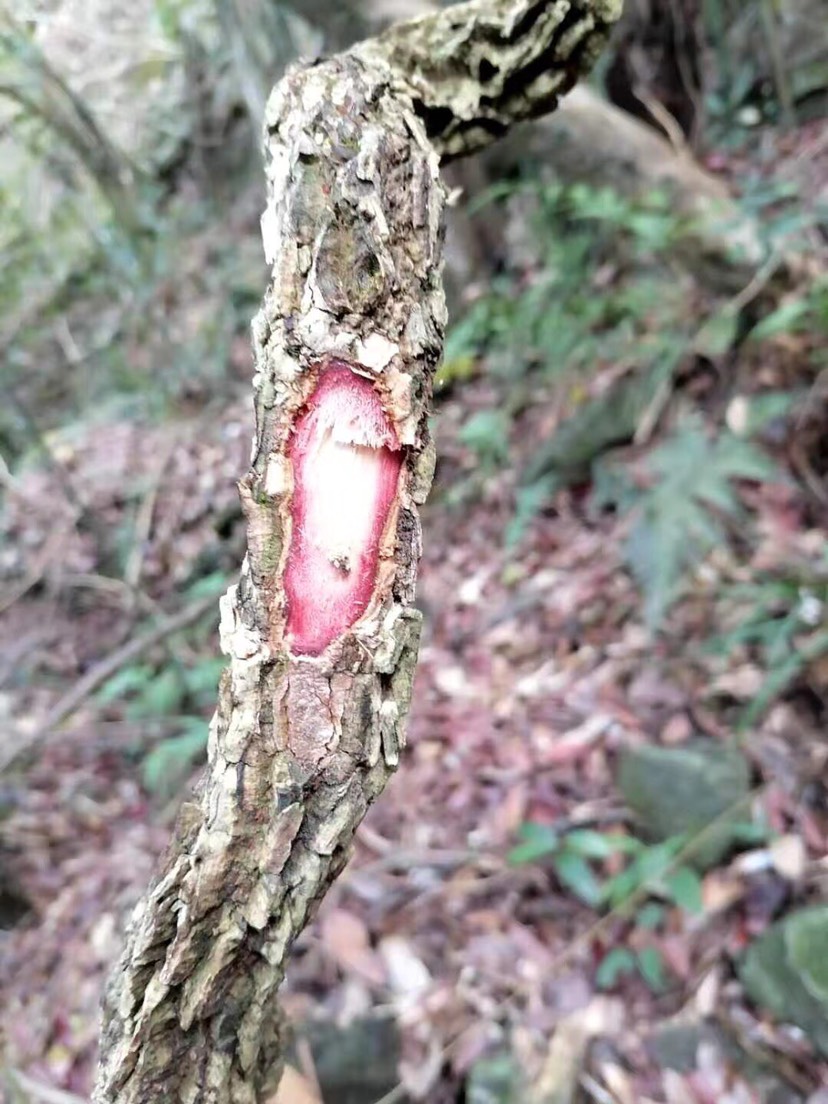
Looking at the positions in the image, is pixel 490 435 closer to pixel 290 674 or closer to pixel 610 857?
pixel 610 857

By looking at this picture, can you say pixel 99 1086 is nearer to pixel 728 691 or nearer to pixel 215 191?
pixel 728 691

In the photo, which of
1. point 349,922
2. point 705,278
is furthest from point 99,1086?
point 705,278

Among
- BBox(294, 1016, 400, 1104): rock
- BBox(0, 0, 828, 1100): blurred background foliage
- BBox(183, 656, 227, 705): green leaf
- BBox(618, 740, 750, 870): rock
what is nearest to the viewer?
BBox(294, 1016, 400, 1104): rock

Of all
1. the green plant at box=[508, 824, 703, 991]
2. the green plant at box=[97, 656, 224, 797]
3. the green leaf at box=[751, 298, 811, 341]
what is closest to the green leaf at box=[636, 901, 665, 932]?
the green plant at box=[508, 824, 703, 991]

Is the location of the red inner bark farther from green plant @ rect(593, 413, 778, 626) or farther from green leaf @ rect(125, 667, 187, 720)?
green leaf @ rect(125, 667, 187, 720)

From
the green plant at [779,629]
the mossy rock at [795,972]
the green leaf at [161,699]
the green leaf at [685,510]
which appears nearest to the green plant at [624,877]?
the mossy rock at [795,972]

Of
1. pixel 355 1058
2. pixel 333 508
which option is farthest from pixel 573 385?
pixel 333 508
